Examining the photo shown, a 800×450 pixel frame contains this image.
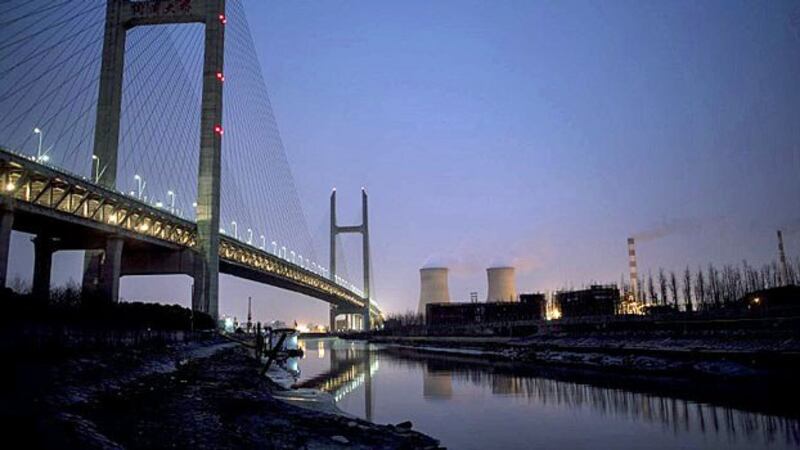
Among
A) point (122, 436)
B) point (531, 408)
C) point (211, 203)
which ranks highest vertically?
point (211, 203)

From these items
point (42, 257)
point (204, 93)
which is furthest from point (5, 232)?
point (204, 93)

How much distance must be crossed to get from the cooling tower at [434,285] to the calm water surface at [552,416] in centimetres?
7443

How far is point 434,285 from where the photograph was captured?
339ft

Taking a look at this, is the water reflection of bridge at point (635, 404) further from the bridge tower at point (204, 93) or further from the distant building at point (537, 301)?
the distant building at point (537, 301)

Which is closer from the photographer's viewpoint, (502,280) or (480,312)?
(502,280)

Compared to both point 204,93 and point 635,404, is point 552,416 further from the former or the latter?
point 204,93

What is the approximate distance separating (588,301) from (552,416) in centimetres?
8539

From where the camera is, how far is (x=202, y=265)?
45.8m

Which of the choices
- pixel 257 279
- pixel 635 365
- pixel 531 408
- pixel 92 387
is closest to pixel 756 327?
pixel 635 365

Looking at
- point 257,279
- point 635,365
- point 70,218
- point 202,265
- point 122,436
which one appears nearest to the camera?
point 122,436

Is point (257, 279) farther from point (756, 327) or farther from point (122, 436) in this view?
point (122, 436)

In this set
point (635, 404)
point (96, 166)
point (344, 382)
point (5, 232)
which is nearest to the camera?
point (635, 404)

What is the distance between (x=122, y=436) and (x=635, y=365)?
26257mm

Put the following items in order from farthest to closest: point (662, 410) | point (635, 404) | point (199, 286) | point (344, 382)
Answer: point (199, 286) < point (344, 382) < point (635, 404) < point (662, 410)
